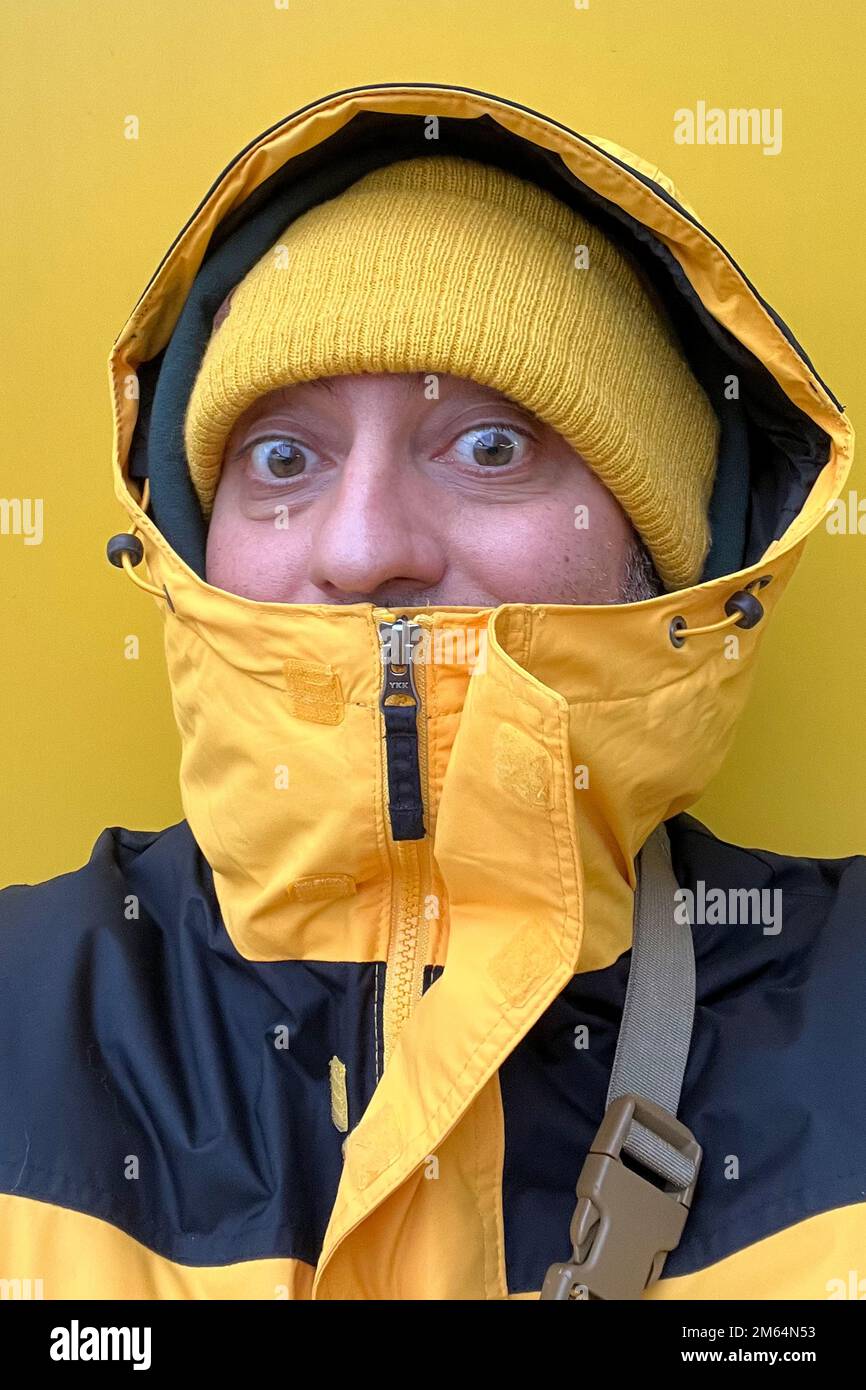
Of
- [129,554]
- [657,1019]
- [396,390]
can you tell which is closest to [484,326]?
[396,390]

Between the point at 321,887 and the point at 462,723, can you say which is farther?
the point at 321,887

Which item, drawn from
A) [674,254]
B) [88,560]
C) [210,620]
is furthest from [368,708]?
[88,560]

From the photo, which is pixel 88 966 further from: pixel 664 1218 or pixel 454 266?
pixel 454 266

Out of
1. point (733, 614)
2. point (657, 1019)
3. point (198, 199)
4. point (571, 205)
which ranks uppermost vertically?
point (198, 199)

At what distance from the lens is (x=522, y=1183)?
1.20 metres

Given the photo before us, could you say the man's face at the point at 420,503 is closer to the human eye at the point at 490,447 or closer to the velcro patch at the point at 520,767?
the human eye at the point at 490,447

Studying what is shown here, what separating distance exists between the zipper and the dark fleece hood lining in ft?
1.18

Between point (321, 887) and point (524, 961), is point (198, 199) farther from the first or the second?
point (524, 961)

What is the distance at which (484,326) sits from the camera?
121cm

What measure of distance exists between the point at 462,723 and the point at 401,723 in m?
0.05

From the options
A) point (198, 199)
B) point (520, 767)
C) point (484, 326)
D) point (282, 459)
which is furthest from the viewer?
point (198, 199)

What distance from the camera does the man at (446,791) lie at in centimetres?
112
